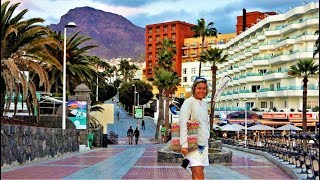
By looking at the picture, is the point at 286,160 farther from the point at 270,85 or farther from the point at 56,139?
the point at 270,85

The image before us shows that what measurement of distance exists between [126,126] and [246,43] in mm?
23270

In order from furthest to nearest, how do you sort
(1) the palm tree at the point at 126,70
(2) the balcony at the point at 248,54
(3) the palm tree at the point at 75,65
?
(1) the palm tree at the point at 126,70 < (2) the balcony at the point at 248,54 < (3) the palm tree at the point at 75,65

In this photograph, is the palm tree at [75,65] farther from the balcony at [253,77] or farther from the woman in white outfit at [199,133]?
the balcony at [253,77]

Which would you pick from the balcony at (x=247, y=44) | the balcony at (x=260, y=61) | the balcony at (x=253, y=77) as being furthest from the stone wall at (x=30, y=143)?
the balcony at (x=247, y=44)

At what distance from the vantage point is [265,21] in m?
81.9

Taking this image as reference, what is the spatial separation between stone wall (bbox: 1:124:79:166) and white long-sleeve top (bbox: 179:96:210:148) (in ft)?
33.1

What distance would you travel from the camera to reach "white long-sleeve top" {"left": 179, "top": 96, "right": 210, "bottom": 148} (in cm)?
689

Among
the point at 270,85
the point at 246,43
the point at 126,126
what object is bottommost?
the point at 126,126

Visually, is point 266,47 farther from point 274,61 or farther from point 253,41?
point 253,41

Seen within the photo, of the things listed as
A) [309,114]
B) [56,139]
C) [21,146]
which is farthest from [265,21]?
[21,146]

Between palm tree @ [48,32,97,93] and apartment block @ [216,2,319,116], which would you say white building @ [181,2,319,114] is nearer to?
apartment block @ [216,2,319,116]

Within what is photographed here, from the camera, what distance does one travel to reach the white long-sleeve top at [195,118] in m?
6.89

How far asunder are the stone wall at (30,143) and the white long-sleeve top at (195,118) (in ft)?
33.1

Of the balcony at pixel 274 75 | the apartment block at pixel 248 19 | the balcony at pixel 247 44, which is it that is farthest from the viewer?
the apartment block at pixel 248 19
